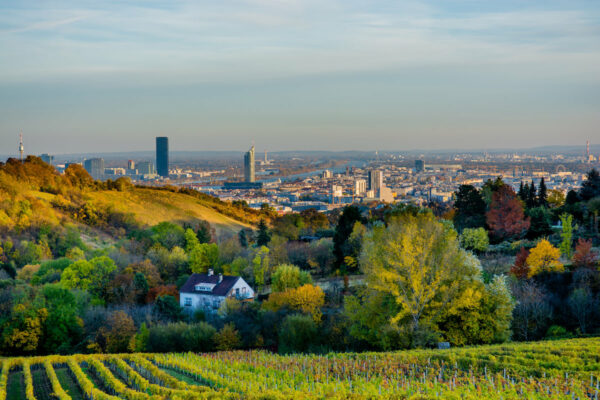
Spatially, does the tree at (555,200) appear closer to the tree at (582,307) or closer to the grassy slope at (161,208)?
the tree at (582,307)

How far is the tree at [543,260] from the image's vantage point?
100 ft

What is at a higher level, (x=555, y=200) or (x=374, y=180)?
(x=555, y=200)

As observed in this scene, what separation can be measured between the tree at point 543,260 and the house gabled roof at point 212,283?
56.2ft

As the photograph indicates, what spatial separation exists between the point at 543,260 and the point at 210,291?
63.1ft

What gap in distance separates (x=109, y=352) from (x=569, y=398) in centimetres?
2217

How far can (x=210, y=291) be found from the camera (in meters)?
37.2

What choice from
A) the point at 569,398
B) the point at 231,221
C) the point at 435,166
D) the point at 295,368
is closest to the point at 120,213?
the point at 231,221

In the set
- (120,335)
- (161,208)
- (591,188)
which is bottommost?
(120,335)

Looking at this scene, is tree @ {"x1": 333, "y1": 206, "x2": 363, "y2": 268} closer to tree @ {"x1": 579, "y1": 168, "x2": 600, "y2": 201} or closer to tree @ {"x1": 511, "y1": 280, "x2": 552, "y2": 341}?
tree @ {"x1": 511, "y1": 280, "x2": 552, "y2": 341}

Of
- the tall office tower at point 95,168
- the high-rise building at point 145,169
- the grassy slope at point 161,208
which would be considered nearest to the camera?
the grassy slope at point 161,208

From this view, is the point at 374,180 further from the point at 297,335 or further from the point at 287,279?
the point at 297,335

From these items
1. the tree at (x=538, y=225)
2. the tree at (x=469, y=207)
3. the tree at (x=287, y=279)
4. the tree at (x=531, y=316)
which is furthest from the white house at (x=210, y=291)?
the tree at (x=538, y=225)

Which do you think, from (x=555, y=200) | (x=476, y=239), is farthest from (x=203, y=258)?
(x=555, y=200)

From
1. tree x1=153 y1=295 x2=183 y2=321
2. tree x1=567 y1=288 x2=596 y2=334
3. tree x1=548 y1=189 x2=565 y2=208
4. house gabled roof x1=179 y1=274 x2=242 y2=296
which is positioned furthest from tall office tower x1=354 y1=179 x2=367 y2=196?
tree x1=567 y1=288 x2=596 y2=334
